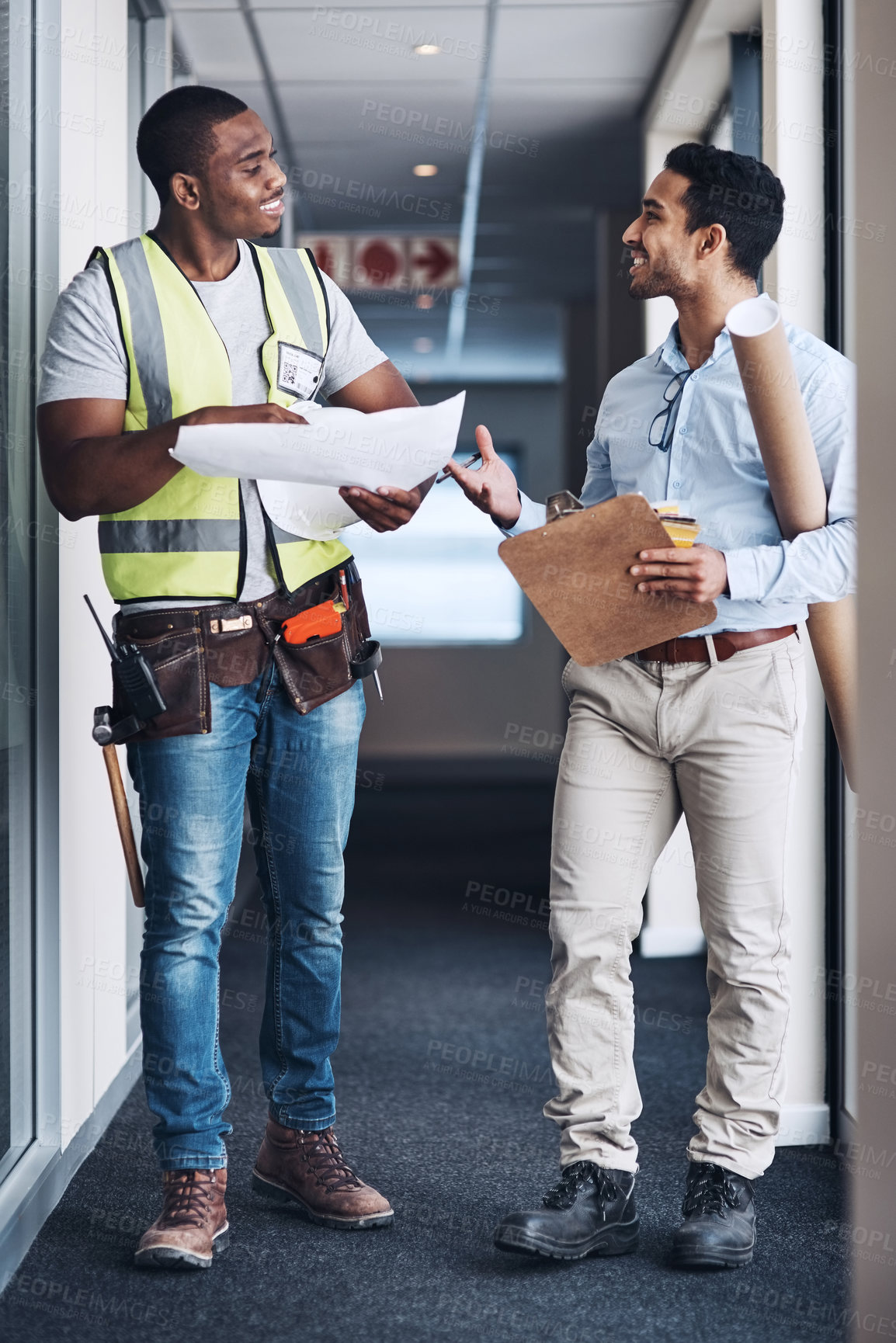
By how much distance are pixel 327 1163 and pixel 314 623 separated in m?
0.83

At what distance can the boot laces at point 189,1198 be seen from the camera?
1.80 m

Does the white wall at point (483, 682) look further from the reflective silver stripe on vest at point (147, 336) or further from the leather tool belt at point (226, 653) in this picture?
the reflective silver stripe on vest at point (147, 336)

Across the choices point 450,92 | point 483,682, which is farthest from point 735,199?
point 483,682

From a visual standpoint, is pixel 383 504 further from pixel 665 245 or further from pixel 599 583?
pixel 665 245

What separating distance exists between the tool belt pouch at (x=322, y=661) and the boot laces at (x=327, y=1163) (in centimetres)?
68

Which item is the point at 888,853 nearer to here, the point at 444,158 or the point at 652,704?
the point at 652,704

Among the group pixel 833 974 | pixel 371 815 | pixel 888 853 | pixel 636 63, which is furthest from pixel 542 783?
pixel 888 853

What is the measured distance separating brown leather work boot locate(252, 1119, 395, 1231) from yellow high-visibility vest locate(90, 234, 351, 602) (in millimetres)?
860

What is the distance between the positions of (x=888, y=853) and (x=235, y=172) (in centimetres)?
124

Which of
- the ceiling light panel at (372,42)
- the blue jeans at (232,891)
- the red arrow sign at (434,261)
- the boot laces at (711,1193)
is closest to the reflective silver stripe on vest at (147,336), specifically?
the blue jeans at (232,891)

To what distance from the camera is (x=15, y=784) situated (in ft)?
6.57

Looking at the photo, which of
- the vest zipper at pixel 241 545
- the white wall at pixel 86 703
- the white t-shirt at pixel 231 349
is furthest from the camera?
the white wall at pixel 86 703

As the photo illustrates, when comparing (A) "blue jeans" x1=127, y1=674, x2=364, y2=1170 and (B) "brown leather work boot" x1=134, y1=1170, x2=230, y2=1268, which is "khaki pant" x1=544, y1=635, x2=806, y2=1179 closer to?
(A) "blue jeans" x1=127, y1=674, x2=364, y2=1170

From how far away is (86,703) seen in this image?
235cm
